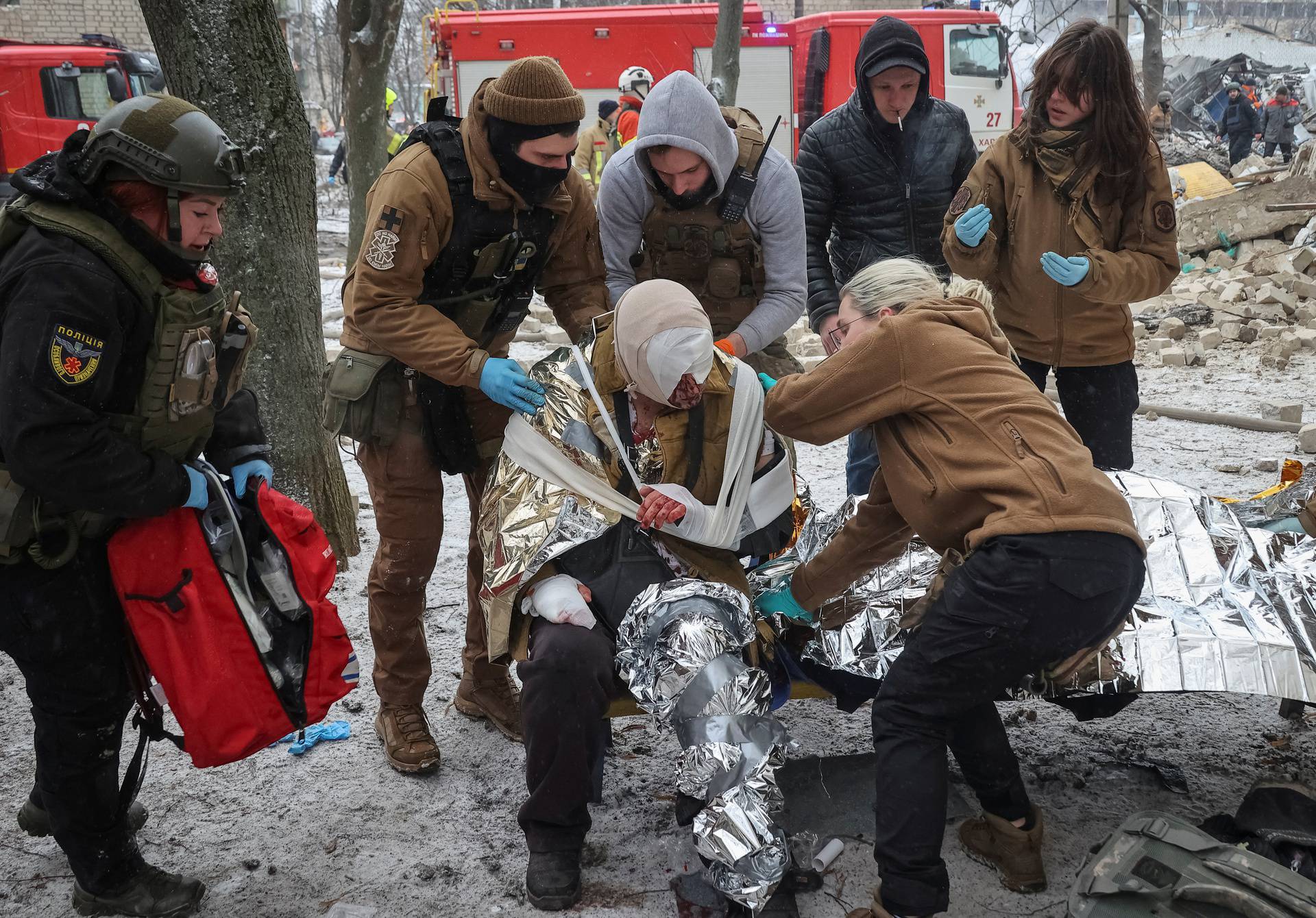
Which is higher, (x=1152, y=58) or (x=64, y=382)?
(x=1152, y=58)

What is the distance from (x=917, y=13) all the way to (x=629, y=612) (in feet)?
42.9

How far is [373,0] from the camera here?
24.3 feet

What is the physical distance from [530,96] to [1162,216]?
1.95 m

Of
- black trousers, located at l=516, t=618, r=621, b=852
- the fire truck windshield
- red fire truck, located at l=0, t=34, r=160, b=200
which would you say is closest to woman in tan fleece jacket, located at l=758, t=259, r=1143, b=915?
black trousers, located at l=516, t=618, r=621, b=852

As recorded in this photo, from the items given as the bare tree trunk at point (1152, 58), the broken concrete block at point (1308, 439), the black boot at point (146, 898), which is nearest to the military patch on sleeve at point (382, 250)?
the black boot at point (146, 898)

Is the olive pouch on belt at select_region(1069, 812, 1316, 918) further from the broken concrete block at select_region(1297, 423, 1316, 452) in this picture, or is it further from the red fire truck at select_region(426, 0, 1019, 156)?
the red fire truck at select_region(426, 0, 1019, 156)

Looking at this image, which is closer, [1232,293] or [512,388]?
[512,388]

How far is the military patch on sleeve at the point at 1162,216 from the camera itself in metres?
3.36

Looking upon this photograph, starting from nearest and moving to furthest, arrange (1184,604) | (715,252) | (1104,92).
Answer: (1184,604) < (1104,92) < (715,252)

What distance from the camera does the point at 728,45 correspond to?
962 centimetres

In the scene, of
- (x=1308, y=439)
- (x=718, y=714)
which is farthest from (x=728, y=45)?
(x=718, y=714)

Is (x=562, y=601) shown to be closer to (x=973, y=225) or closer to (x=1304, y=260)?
(x=973, y=225)

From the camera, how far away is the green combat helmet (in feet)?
7.10

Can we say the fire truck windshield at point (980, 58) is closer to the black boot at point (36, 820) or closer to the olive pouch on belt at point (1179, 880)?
the olive pouch on belt at point (1179, 880)
